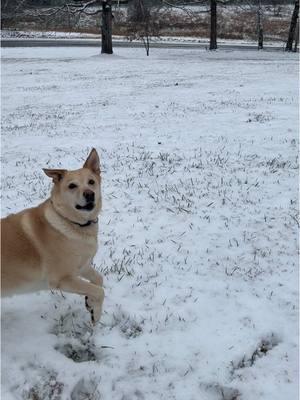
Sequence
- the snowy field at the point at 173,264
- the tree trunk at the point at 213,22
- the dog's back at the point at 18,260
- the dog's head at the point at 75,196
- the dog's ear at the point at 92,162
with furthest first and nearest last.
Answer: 1. the tree trunk at the point at 213,22
2. the dog's ear at the point at 92,162
3. the dog's head at the point at 75,196
4. the dog's back at the point at 18,260
5. the snowy field at the point at 173,264

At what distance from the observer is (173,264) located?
5914mm

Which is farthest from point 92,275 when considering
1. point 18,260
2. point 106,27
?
point 106,27

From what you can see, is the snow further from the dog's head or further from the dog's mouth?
the dog's mouth

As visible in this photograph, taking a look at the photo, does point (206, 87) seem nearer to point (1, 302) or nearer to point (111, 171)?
point (111, 171)

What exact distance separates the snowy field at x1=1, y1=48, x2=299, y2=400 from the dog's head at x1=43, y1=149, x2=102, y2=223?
112 cm

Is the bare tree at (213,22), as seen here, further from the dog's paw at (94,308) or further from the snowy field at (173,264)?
the dog's paw at (94,308)

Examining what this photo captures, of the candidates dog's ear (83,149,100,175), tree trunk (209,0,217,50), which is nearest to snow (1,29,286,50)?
tree trunk (209,0,217,50)

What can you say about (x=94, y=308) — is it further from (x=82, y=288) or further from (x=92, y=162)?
(x=92, y=162)

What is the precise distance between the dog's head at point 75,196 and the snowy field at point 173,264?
1123 mm

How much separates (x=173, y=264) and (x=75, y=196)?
1.95 meters

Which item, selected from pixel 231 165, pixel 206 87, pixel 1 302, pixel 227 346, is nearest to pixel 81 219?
pixel 1 302

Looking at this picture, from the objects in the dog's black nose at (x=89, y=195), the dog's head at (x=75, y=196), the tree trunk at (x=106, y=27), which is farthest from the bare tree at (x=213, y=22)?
the dog's black nose at (x=89, y=195)

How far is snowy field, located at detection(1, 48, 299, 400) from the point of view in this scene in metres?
4.14

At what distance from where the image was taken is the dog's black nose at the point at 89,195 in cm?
444
